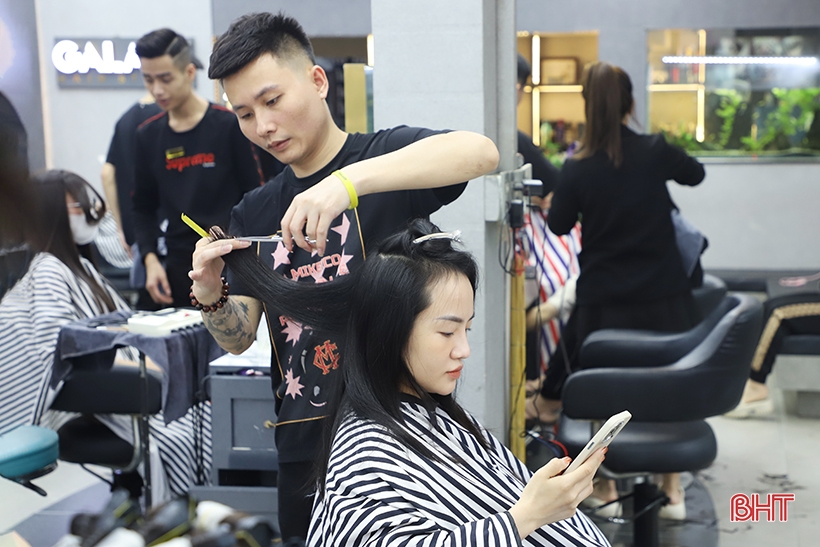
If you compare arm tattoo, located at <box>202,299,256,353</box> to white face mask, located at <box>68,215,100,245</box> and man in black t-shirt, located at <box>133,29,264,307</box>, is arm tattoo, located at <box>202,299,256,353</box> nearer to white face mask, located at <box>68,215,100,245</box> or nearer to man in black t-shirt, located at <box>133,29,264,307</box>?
man in black t-shirt, located at <box>133,29,264,307</box>

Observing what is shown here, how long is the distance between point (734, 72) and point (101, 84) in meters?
5.73

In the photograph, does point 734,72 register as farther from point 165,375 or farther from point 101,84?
point 165,375

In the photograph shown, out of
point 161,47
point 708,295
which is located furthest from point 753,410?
point 161,47

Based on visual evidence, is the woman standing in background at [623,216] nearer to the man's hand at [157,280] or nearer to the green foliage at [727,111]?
the man's hand at [157,280]

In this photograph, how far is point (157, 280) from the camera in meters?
3.46

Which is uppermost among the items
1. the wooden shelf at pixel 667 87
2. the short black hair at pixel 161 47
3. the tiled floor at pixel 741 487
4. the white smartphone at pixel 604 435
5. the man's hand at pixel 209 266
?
the short black hair at pixel 161 47

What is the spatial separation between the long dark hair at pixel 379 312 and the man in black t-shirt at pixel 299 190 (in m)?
0.07

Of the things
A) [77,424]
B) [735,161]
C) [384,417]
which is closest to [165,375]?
[77,424]

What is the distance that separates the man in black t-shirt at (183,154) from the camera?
3287 millimetres

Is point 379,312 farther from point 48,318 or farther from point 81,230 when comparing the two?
point 81,230

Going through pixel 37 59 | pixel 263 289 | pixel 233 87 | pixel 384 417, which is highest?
pixel 37 59

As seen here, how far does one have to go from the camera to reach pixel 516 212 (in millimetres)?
2852

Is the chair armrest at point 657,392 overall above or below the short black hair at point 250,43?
below

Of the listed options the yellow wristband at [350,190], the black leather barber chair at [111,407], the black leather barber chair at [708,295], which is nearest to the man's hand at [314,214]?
the yellow wristband at [350,190]
